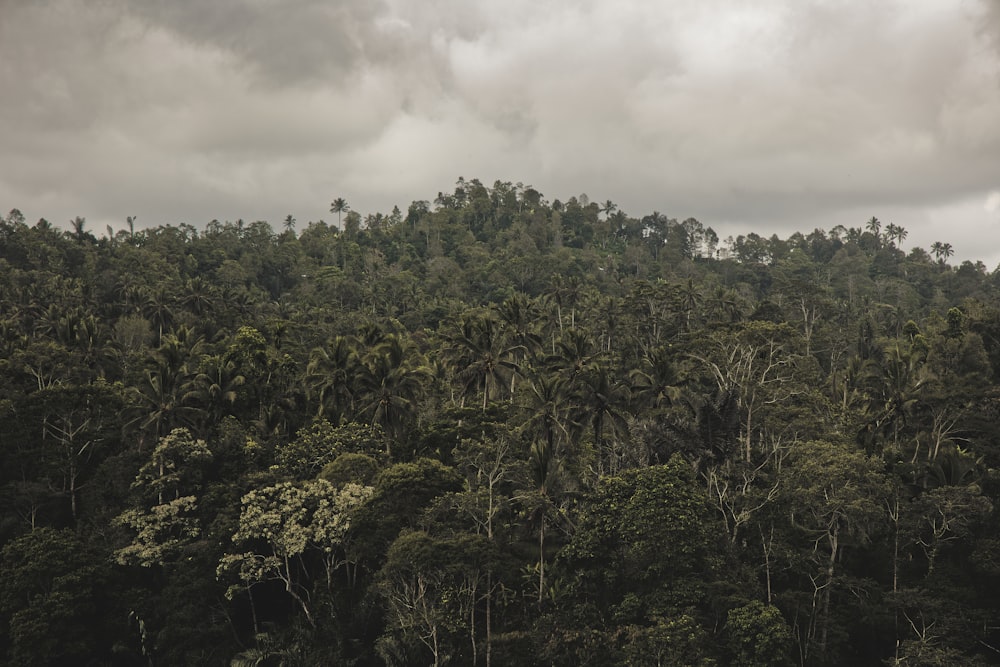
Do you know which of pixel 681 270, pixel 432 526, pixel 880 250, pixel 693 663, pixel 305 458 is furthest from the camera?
pixel 880 250

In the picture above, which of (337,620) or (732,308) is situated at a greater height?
(732,308)

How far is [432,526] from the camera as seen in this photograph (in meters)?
37.3

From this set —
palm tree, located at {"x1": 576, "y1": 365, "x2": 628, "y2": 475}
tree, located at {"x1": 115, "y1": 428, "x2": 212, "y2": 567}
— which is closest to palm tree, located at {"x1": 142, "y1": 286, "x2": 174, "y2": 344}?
tree, located at {"x1": 115, "y1": 428, "x2": 212, "y2": 567}

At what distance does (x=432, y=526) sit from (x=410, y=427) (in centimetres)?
1576

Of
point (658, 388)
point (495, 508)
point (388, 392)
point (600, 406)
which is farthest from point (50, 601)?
point (658, 388)

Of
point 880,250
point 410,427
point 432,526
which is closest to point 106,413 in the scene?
point 410,427

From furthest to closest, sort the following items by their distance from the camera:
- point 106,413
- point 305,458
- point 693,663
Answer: point 106,413 < point 305,458 < point 693,663

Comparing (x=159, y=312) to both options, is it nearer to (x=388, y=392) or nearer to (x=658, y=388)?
(x=388, y=392)

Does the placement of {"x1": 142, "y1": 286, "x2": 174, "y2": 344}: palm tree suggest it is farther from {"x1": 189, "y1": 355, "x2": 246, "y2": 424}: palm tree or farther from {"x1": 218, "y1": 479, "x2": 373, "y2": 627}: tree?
{"x1": 218, "y1": 479, "x2": 373, "y2": 627}: tree

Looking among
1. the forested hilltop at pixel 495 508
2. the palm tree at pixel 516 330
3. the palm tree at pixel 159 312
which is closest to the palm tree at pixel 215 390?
the forested hilltop at pixel 495 508

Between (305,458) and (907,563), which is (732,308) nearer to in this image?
(907,563)

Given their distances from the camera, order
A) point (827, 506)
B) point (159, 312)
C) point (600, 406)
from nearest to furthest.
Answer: point (827, 506)
point (600, 406)
point (159, 312)

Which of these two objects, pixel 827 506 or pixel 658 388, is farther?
pixel 658 388

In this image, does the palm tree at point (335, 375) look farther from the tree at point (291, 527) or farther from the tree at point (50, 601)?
the tree at point (50, 601)
